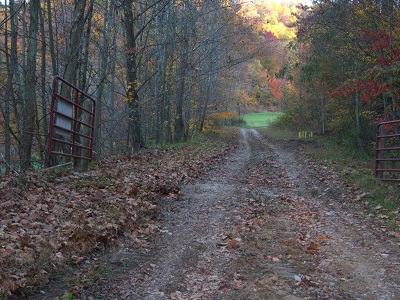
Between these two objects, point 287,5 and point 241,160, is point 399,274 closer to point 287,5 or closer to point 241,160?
point 241,160

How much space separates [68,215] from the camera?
645cm

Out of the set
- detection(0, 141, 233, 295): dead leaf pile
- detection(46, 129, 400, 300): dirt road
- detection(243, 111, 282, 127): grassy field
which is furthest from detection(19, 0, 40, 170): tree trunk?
detection(243, 111, 282, 127): grassy field

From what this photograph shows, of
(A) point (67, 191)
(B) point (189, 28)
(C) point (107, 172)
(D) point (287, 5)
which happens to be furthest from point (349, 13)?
(D) point (287, 5)

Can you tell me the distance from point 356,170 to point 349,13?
813cm

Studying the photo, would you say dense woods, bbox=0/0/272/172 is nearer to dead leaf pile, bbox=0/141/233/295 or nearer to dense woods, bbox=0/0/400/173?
dense woods, bbox=0/0/400/173

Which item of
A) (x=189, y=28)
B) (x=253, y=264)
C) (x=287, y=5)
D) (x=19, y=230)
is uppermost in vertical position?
(x=287, y=5)

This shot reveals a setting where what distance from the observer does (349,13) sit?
57.0 ft

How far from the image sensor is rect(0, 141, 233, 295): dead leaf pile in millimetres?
4668

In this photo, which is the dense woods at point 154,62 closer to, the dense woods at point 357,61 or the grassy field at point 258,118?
the dense woods at point 357,61

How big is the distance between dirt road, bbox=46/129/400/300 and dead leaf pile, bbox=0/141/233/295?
430 millimetres

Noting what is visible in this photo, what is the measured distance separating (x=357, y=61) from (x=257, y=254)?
1519 cm

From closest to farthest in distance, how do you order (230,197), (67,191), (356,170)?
(67,191), (230,197), (356,170)

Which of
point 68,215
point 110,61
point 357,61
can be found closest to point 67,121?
point 68,215

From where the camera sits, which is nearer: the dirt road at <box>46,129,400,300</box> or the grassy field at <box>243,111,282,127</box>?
the dirt road at <box>46,129,400,300</box>
